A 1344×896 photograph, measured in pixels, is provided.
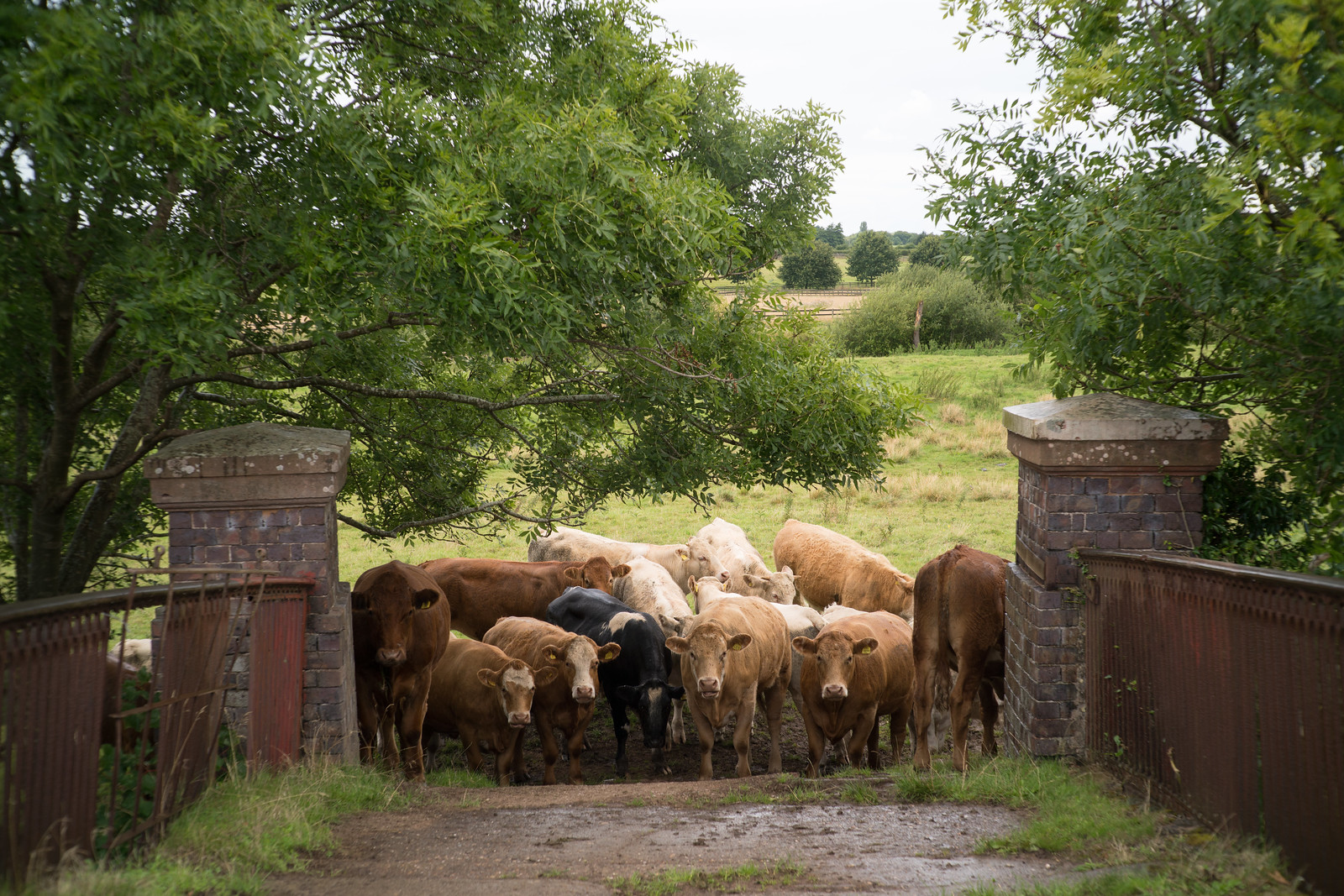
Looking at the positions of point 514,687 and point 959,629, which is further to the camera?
point 514,687

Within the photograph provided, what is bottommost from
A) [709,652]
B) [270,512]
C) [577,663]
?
[577,663]

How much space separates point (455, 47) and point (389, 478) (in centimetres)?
405

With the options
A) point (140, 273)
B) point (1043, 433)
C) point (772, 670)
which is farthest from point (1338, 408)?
point (140, 273)

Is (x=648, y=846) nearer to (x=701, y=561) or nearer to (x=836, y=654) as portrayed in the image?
(x=836, y=654)

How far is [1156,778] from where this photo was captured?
4.35 m

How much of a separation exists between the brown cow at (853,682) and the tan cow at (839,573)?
3603mm

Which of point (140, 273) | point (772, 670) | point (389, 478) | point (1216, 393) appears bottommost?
point (772, 670)

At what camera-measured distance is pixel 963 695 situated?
6867 mm

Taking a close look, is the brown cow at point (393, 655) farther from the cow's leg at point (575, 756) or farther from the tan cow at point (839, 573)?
the tan cow at point (839, 573)

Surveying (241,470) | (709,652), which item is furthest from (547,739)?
(241,470)

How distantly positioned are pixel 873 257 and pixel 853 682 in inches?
2621

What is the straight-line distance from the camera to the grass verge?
3.22m

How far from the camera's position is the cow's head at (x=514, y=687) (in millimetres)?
7865

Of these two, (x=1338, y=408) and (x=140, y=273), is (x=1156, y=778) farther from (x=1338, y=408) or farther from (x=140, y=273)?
(x=140, y=273)
